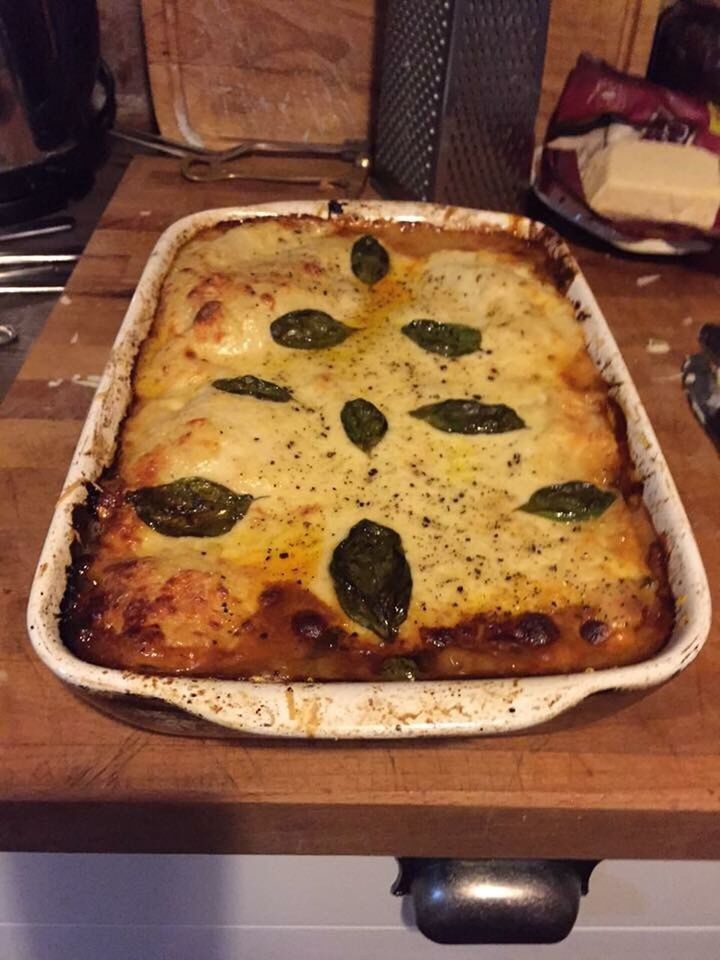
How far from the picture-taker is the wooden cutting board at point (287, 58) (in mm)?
1762

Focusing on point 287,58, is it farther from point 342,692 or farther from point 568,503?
point 342,692

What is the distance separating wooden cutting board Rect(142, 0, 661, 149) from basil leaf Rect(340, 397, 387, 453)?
3.30 ft

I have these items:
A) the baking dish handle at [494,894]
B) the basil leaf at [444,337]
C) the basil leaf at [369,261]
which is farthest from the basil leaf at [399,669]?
the basil leaf at [369,261]

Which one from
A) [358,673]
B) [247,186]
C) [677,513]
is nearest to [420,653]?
[358,673]

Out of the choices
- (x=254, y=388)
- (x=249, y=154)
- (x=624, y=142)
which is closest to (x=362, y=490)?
(x=254, y=388)

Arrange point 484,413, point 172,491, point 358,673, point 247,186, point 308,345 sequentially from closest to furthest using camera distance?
point 358,673
point 172,491
point 484,413
point 308,345
point 247,186

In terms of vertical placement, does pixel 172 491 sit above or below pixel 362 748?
above

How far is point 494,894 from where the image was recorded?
38.4 inches

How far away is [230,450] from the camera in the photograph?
1060 mm

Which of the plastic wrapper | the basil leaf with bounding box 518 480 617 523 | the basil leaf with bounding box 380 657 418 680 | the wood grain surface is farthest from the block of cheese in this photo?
the basil leaf with bounding box 380 657 418 680

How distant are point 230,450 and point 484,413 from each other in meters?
0.33

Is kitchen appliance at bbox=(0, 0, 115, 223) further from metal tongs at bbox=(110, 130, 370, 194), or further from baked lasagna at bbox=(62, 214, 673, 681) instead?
baked lasagna at bbox=(62, 214, 673, 681)

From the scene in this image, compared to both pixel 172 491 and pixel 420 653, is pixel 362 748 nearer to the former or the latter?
pixel 420 653

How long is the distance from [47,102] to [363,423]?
87cm
